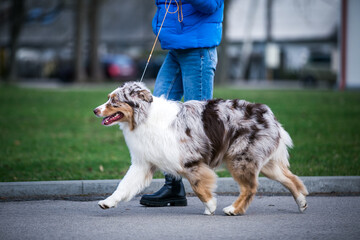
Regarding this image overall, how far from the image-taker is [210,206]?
5582 millimetres

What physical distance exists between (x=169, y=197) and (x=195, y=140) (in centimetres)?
97

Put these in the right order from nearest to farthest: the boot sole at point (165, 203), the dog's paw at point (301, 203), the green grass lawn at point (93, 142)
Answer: the dog's paw at point (301, 203) → the boot sole at point (165, 203) → the green grass lawn at point (93, 142)

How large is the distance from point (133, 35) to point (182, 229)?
4351 cm

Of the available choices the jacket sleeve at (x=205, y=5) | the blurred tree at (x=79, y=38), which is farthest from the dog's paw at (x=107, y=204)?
the blurred tree at (x=79, y=38)

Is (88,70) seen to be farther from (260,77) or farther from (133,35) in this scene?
(260,77)

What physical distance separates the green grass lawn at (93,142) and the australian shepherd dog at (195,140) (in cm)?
190

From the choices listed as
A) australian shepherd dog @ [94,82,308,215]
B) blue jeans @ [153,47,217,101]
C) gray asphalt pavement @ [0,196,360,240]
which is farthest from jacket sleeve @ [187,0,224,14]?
gray asphalt pavement @ [0,196,360,240]

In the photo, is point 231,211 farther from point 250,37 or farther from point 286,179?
point 250,37

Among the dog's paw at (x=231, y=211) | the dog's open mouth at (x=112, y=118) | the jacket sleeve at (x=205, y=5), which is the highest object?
the jacket sleeve at (x=205, y=5)

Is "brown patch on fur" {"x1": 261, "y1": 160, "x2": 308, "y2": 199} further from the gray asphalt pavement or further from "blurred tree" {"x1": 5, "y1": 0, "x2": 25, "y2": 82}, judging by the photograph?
"blurred tree" {"x1": 5, "y1": 0, "x2": 25, "y2": 82}

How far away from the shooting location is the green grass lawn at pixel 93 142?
7.74 meters

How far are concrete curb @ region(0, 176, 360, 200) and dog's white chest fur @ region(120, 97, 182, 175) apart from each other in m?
1.47

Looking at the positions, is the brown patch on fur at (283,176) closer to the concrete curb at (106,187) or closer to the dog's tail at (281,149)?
the dog's tail at (281,149)

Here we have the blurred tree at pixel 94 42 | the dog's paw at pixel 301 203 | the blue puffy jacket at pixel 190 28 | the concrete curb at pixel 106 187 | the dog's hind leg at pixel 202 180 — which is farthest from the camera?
the blurred tree at pixel 94 42
